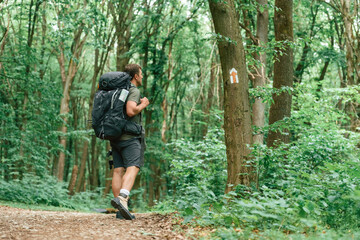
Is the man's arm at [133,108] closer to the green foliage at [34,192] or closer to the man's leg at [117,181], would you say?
the man's leg at [117,181]

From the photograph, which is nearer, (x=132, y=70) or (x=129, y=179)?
(x=129, y=179)

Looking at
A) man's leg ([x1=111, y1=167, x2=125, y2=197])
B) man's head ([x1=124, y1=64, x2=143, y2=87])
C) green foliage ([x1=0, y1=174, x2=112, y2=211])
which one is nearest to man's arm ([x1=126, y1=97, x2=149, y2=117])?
man's head ([x1=124, y1=64, x2=143, y2=87])

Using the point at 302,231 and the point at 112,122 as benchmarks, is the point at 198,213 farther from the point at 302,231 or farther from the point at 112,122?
the point at 112,122

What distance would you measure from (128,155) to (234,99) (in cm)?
175

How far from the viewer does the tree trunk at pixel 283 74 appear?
29.6 ft

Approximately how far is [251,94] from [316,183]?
2128 millimetres

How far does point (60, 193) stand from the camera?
1354cm

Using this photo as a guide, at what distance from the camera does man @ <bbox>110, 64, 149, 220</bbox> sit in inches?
204

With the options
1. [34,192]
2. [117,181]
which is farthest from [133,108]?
[34,192]

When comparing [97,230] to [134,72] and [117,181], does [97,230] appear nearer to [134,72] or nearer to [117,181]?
[117,181]

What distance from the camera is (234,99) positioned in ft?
18.4

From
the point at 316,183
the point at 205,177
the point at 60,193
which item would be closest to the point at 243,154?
the point at 316,183

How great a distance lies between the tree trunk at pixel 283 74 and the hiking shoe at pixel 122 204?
15.4 feet

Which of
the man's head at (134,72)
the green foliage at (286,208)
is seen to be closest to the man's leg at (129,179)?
the green foliage at (286,208)
